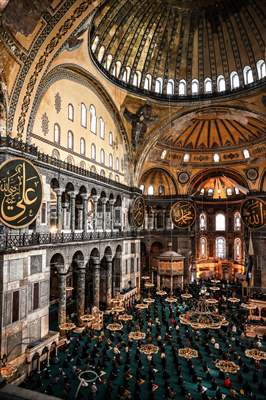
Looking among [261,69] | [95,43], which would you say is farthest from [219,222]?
[95,43]

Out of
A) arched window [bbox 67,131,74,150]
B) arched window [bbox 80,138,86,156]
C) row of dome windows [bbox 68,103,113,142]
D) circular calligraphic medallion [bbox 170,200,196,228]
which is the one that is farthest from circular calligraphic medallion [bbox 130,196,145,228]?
arched window [bbox 67,131,74,150]

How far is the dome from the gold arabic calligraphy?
25.6ft

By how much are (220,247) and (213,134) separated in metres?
12.2

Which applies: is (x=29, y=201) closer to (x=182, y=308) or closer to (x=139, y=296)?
(x=182, y=308)

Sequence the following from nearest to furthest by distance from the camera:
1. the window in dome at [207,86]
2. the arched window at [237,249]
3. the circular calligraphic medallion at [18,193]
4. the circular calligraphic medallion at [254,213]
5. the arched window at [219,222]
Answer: the circular calligraphic medallion at [18,193] < the circular calligraphic medallion at [254,213] < the window in dome at [207,86] < the arched window at [237,249] < the arched window at [219,222]

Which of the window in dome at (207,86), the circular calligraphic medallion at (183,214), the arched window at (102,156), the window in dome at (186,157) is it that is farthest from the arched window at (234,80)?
the arched window at (102,156)

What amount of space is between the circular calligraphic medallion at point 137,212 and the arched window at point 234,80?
9.90 meters

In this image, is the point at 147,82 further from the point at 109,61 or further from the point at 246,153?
the point at 246,153

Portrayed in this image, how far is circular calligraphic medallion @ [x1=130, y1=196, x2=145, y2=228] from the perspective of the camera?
71.7 ft

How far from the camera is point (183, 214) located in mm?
20312

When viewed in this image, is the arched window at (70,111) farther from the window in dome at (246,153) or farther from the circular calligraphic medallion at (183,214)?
the window in dome at (246,153)

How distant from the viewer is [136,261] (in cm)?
2445

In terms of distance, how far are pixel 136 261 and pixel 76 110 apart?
1259 cm

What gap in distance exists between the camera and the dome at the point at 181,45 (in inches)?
694
